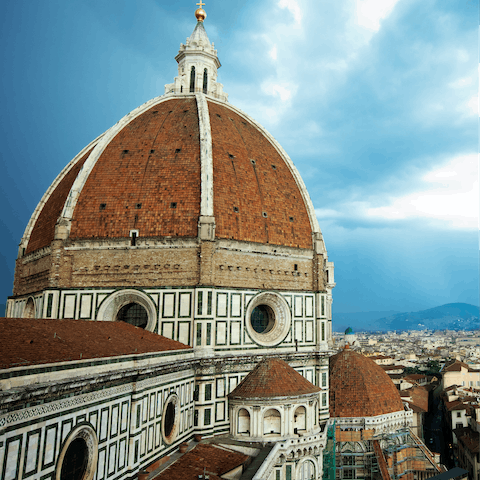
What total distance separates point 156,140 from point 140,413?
1317cm

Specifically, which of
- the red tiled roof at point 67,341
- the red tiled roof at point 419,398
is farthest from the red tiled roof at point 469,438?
the red tiled roof at point 67,341

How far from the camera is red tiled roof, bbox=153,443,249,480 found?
14141 millimetres

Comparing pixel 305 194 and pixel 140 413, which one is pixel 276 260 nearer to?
pixel 305 194

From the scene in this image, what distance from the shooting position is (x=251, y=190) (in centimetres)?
2239

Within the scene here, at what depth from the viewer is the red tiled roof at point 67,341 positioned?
1044 cm

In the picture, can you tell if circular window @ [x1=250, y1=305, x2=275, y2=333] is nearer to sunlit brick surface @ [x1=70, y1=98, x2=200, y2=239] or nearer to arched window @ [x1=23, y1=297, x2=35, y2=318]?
sunlit brick surface @ [x1=70, y1=98, x2=200, y2=239]

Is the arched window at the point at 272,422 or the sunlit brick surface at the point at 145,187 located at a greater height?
the sunlit brick surface at the point at 145,187

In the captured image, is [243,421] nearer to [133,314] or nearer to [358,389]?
[133,314]

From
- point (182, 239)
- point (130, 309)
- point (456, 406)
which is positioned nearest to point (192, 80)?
point (182, 239)

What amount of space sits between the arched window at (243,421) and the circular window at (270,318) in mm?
4275

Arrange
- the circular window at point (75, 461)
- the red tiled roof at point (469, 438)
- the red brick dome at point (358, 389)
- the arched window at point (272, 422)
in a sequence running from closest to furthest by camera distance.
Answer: the circular window at point (75, 461) < the arched window at point (272, 422) < the red brick dome at point (358, 389) < the red tiled roof at point (469, 438)

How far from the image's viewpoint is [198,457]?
1559 centimetres

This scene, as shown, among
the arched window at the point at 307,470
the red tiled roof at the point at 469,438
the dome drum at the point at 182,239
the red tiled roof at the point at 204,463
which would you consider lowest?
the red tiled roof at the point at 469,438

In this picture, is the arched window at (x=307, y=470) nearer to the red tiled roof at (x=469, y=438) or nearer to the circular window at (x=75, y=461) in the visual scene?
the circular window at (x=75, y=461)
